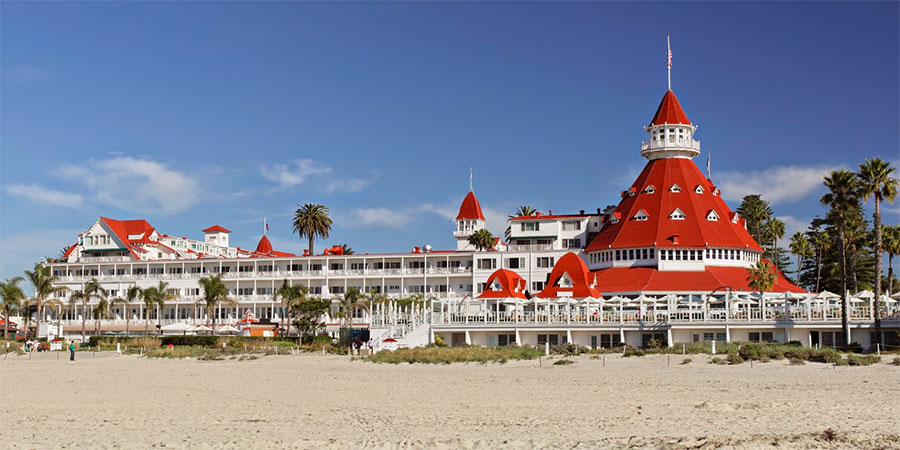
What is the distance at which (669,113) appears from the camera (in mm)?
75188

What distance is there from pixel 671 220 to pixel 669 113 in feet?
34.8

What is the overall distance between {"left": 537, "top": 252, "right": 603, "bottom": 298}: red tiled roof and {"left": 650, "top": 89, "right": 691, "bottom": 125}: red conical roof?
18.9 metres

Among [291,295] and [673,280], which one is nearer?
[673,280]

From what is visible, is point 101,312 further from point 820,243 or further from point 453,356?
point 820,243

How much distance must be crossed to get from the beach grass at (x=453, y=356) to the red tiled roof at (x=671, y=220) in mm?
23319

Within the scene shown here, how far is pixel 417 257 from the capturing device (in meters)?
85.0

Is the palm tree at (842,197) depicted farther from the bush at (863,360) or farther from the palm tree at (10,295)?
the palm tree at (10,295)

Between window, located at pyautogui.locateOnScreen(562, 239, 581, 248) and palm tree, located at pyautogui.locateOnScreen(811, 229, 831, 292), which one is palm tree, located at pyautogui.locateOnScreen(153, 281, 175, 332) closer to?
window, located at pyautogui.locateOnScreen(562, 239, 581, 248)

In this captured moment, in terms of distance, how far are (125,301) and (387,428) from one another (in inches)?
2822

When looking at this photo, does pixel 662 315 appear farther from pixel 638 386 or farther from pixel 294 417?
pixel 294 417

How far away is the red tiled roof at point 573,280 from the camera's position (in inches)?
2315

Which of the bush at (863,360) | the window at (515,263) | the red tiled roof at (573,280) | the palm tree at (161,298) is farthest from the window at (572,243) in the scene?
the bush at (863,360)

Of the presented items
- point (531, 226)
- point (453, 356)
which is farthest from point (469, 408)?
point (531, 226)

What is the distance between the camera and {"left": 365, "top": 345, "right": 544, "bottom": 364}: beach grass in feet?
138
